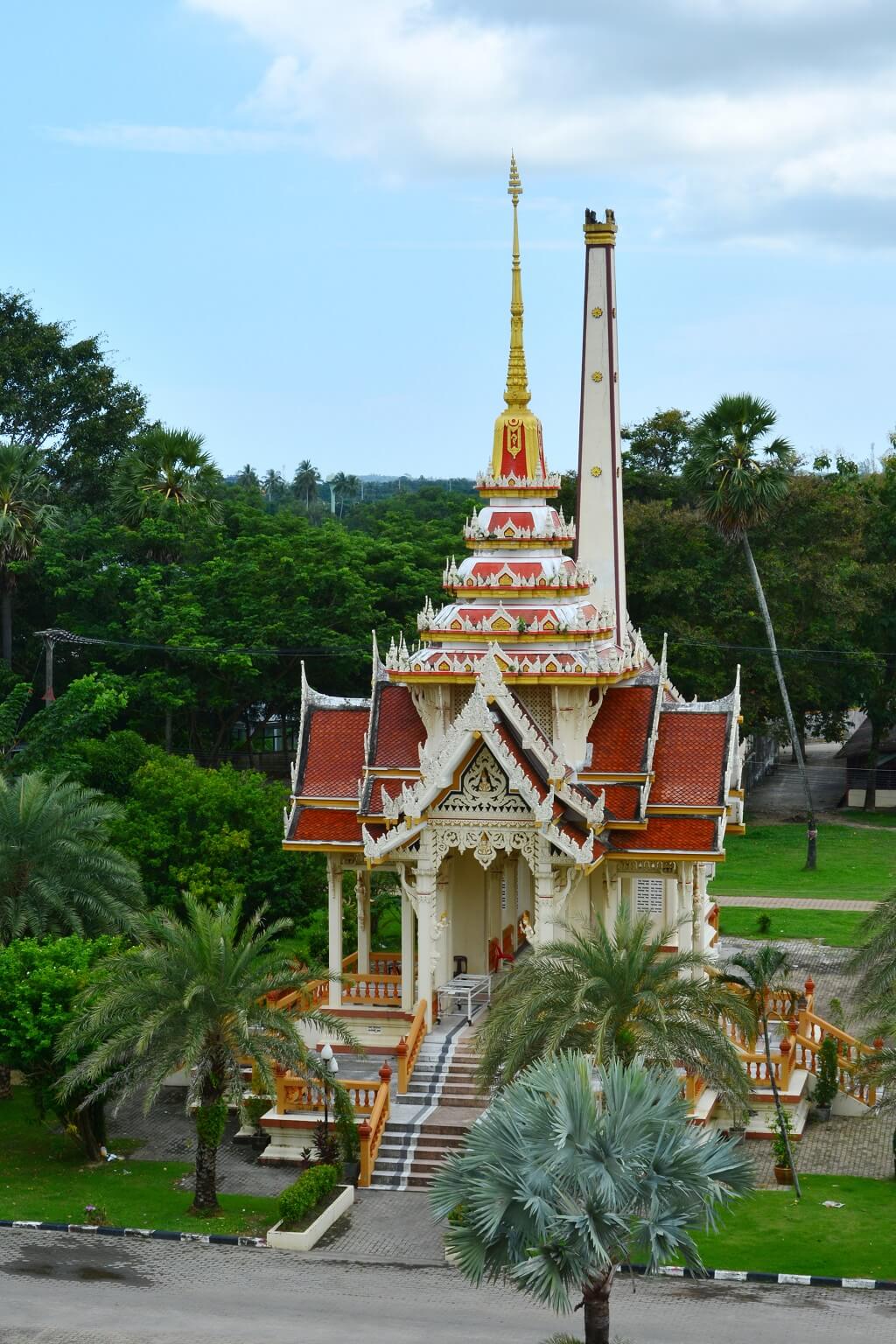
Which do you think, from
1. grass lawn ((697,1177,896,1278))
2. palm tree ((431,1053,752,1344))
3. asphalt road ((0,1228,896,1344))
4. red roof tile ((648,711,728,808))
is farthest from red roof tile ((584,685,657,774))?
palm tree ((431,1053,752,1344))

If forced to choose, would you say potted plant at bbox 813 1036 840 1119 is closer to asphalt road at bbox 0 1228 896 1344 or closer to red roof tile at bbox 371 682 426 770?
asphalt road at bbox 0 1228 896 1344

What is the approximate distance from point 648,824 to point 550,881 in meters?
2.54

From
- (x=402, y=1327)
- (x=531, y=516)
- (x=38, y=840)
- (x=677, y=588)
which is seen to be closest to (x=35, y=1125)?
(x=38, y=840)

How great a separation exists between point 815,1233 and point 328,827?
1130 cm

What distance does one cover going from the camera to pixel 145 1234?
28906 millimetres

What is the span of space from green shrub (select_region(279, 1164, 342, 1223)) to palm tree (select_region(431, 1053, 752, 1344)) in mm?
6439

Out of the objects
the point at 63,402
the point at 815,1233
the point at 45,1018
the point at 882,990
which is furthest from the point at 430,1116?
the point at 63,402

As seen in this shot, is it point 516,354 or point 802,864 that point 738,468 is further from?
point 516,354

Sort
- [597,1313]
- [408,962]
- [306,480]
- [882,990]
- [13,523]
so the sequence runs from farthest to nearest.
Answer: [306,480], [13,523], [408,962], [882,990], [597,1313]

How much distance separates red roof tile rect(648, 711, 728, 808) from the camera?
35.8 metres

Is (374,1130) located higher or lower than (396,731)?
lower

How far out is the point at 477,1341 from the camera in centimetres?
2514

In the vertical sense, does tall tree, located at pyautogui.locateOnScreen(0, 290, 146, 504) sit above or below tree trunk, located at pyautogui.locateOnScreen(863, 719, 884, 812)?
above

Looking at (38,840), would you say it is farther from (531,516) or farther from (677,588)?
(677,588)
